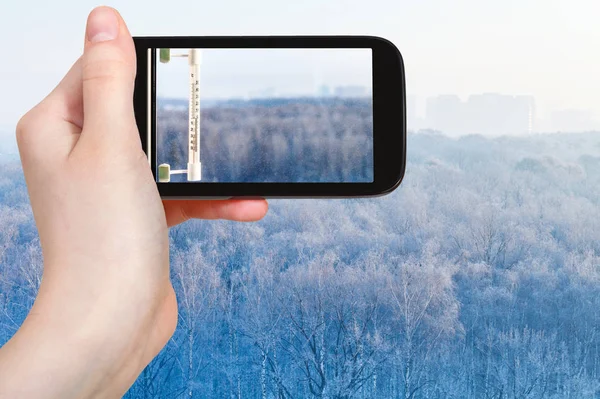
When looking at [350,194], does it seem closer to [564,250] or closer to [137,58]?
[137,58]

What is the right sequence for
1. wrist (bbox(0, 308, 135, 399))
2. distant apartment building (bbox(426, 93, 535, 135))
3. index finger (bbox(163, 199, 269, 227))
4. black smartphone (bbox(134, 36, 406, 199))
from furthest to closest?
distant apartment building (bbox(426, 93, 535, 135))
index finger (bbox(163, 199, 269, 227))
black smartphone (bbox(134, 36, 406, 199))
wrist (bbox(0, 308, 135, 399))

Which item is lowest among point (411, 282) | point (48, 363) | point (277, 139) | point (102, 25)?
point (411, 282)

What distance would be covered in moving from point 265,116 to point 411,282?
6.75ft

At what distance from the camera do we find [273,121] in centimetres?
72

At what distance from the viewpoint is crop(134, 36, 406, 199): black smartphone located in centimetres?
65

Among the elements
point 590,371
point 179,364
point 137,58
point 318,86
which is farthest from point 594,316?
point 137,58

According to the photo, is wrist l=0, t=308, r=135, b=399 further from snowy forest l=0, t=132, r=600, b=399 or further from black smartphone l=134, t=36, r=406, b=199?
snowy forest l=0, t=132, r=600, b=399

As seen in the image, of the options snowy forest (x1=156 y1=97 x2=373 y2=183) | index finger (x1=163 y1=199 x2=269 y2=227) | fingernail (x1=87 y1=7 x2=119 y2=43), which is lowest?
index finger (x1=163 y1=199 x2=269 y2=227)

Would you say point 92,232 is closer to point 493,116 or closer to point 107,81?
point 107,81

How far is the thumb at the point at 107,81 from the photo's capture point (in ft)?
1.76

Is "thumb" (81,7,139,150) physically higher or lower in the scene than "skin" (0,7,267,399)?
higher

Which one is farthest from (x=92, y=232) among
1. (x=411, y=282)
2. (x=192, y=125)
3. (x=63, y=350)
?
(x=411, y=282)

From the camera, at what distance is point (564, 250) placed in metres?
2.63

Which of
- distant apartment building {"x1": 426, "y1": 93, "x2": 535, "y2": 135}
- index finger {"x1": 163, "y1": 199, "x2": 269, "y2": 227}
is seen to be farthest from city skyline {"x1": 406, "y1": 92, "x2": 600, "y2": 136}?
index finger {"x1": 163, "y1": 199, "x2": 269, "y2": 227}
